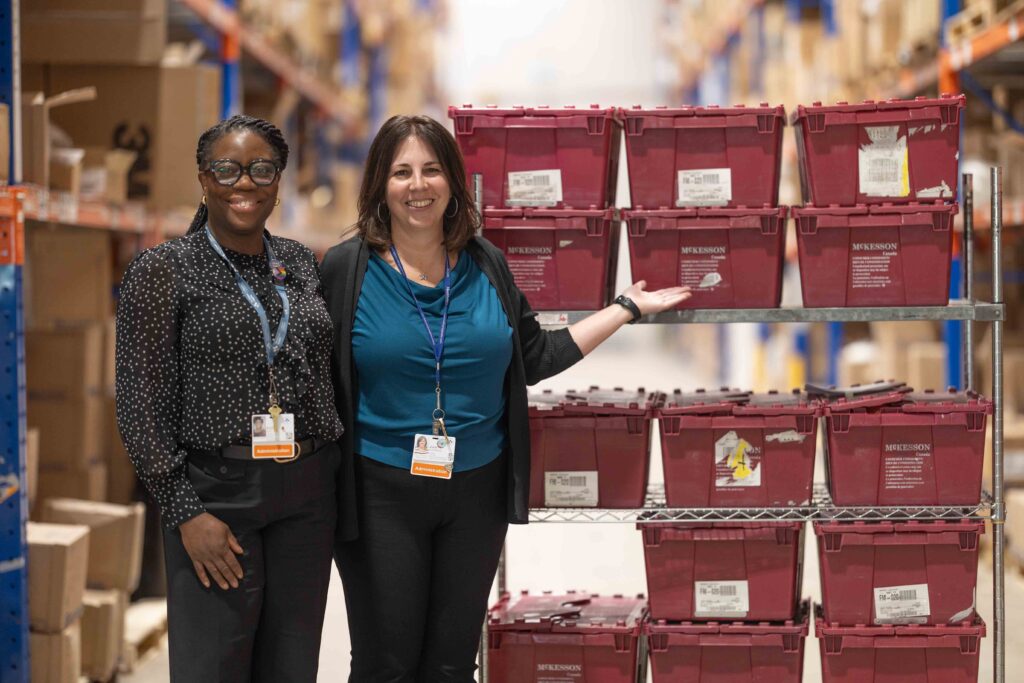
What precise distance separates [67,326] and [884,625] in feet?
11.5

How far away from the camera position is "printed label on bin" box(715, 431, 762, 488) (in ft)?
10.2

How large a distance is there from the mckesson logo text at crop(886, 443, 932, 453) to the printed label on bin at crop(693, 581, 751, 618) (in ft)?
1.74

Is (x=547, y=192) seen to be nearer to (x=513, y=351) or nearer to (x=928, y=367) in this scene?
(x=513, y=351)

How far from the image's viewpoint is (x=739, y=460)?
3.11 metres

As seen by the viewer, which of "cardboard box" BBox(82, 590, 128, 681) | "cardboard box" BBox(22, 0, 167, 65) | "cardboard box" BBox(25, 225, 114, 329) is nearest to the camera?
"cardboard box" BBox(82, 590, 128, 681)

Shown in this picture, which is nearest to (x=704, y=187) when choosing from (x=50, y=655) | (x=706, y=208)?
(x=706, y=208)

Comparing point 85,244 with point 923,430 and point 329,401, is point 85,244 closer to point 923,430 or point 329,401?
point 329,401

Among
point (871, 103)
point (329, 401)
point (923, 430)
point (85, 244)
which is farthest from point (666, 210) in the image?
point (85, 244)

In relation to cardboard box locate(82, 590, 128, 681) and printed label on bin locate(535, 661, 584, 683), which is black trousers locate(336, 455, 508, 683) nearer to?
printed label on bin locate(535, 661, 584, 683)

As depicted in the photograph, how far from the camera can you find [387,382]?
8.58ft

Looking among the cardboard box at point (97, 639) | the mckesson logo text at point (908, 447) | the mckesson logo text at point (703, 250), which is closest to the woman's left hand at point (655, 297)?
the mckesson logo text at point (703, 250)

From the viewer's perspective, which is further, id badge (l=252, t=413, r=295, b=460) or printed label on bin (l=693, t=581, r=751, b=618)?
printed label on bin (l=693, t=581, r=751, b=618)

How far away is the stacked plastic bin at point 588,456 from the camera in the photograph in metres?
3.12

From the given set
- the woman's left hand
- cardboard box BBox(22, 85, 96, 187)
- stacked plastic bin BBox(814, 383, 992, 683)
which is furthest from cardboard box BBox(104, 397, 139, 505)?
stacked plastic bin BBox(814, 383, 992, 683)
